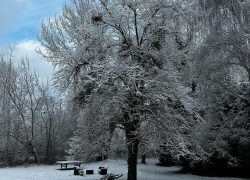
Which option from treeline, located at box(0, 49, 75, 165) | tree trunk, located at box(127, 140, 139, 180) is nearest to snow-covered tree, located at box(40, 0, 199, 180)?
tree trunk, located at box(127, 140, 139, 180)

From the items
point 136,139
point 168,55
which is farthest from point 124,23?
point 136,139

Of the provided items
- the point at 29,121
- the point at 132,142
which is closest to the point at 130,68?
the point at 132,142

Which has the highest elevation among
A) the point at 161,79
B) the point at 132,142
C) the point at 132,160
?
the point at 161,79

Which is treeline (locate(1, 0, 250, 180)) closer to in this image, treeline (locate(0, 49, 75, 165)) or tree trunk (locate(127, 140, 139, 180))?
tree trunk (locate(127, 140, 139, 180))

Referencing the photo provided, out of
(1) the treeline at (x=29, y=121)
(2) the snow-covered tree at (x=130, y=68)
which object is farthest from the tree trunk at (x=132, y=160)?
(1) the treeline at (x=29, y=121)

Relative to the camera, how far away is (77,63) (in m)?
14.4

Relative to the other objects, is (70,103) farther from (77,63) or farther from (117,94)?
(117,94)

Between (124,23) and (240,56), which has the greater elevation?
(124,23)

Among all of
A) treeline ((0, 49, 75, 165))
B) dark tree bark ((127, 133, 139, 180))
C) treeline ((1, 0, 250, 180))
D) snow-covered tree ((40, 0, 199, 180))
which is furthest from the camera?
treeline ((0, 49, 75, 165))

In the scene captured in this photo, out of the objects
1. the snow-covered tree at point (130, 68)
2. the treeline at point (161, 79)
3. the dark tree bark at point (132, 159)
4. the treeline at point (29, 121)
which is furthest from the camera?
the treeline at point (29, 121)

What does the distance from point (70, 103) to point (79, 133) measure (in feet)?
4.33

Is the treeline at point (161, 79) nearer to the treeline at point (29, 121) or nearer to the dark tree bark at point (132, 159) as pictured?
the dark tree bark at point (132, 159)

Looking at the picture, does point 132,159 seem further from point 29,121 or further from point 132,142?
point 29,121

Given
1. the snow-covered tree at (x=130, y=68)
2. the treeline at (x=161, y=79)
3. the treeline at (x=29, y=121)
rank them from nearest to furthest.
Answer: the treeline at (x=161, y=79) < the snow-covered tree at (x=130, y=68) < the treeline at (x=29, y=121)
